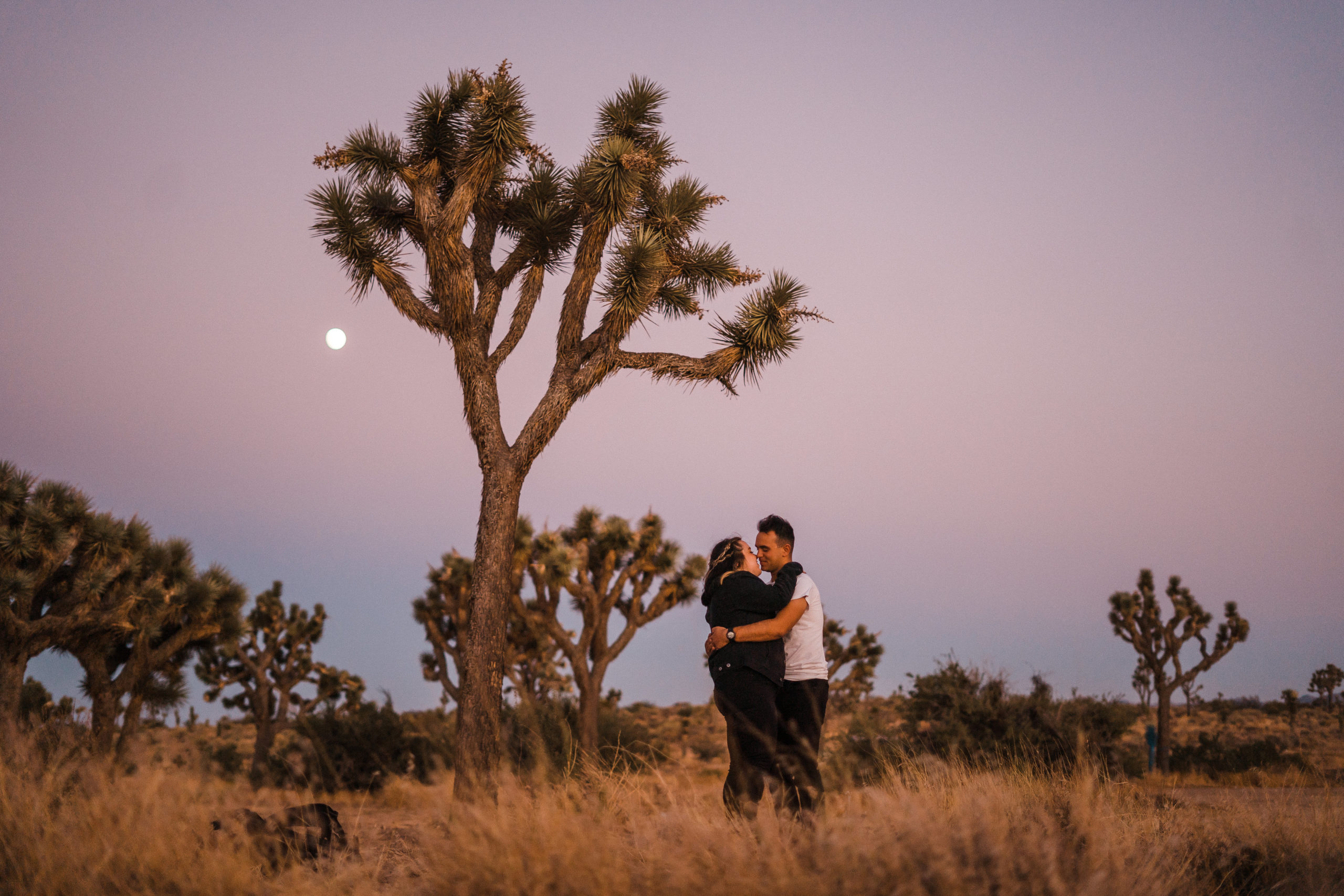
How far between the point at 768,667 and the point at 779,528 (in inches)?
32.2

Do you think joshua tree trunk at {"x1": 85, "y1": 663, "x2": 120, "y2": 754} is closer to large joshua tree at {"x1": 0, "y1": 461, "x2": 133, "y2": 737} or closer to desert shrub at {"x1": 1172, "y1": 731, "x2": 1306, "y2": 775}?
large joshua tree at {"x1": 0, "y1": 461, "x2": 133, "y2": 737}

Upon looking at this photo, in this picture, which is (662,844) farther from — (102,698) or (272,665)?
(272,665)

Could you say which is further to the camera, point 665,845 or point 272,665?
point 272,665

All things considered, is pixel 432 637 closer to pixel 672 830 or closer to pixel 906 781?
pixel 906 781

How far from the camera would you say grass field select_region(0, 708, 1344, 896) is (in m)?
3.02

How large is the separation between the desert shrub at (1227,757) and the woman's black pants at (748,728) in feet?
67.3

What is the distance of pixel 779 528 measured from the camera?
4664 millimetres

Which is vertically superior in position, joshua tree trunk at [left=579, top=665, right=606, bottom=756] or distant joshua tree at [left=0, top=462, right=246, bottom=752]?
distant joshua tree at [left=0, top=462, right=246, bottom=752]

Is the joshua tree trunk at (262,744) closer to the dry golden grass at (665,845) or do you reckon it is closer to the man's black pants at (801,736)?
the dry golden grass at (665,845)

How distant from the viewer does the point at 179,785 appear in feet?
15.1

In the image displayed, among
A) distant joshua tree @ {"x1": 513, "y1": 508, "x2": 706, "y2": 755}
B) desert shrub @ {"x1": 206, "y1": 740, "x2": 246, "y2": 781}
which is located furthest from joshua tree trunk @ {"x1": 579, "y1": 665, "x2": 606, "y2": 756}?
desert shrub @ {"x1": 206, "y1": 740, "x2": 246, "y2": 781}

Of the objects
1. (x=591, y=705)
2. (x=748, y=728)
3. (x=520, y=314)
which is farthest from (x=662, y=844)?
(x=591, y=705)

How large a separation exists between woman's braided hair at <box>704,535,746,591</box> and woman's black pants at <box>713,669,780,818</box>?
0.54 m

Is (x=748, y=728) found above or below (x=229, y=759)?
above
